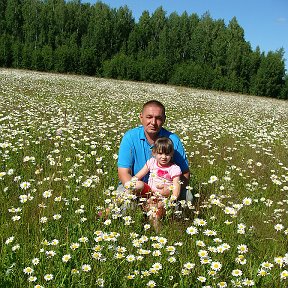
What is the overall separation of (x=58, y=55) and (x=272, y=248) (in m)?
44.5

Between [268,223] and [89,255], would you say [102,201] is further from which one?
[268,223]

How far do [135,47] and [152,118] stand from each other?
54174mm

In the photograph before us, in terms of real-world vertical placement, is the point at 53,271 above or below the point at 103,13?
below

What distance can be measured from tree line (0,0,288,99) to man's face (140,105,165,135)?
4235 cm

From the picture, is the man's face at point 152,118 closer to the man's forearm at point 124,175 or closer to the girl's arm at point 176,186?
the man's forearm at point 124,175

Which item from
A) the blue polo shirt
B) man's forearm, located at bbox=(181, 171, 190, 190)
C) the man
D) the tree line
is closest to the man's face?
the man

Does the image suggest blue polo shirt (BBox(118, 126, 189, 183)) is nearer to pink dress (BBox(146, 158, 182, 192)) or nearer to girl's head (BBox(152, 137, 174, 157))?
pink dress (BBox(146, 158, 182, 192))

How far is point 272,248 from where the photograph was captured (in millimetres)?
3729

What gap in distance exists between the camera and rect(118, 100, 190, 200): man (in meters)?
4.48

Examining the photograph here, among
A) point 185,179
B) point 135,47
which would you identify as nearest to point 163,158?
point 185,179

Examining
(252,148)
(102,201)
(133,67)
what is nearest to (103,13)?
(133,67)

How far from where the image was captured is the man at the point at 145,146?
4.48 metres

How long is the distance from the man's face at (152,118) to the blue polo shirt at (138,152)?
8.6 inches

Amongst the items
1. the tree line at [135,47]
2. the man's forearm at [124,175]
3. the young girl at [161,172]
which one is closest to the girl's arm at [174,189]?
the young girl at [161,172]
